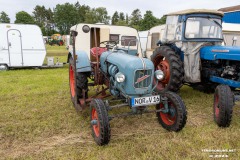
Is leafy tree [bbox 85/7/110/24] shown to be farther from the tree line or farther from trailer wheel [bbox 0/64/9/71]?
trailer wheel [bbox 0/64/9/71]

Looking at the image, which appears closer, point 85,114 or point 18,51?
point 85,114

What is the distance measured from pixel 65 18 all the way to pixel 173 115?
74954mm

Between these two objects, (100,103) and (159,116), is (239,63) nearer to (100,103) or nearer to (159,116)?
(159,116)

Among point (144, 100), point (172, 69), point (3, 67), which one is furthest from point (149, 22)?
point (144, 100)

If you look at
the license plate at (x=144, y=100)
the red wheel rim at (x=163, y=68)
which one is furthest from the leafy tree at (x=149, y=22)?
the license plate at (x=144, y=100)

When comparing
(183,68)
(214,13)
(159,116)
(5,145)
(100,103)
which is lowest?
(5,145)

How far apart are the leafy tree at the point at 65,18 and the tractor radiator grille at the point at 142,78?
7216cm

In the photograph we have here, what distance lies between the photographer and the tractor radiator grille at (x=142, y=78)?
2.96 m

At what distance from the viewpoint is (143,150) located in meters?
2.66

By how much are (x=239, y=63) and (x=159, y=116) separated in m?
1.93

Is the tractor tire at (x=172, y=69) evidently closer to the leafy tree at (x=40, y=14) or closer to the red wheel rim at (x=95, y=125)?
the red wheel rim at (x=95, y=125)

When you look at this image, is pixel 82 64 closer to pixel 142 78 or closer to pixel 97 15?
pixel 142 78

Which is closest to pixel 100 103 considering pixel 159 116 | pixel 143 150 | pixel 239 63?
pixel 143 150

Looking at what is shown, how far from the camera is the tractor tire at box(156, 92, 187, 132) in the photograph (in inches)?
115
